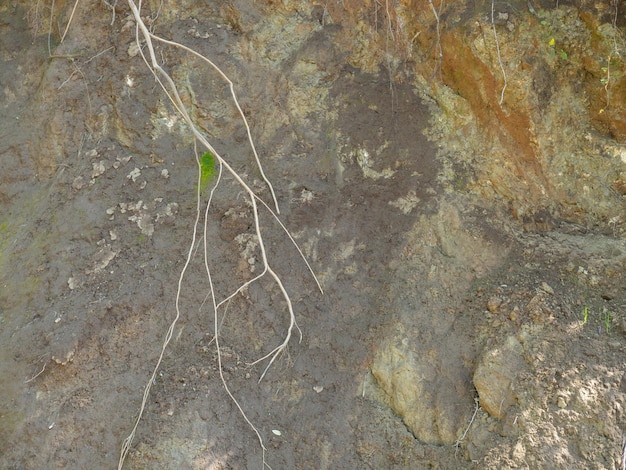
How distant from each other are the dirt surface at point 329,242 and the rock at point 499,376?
12mm

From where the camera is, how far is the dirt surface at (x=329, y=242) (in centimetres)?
346

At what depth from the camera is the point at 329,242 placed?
4.03 m

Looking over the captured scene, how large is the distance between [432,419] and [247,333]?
1.20m

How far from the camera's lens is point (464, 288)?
12.3ft

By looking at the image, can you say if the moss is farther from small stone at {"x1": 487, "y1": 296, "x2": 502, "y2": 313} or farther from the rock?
the rock

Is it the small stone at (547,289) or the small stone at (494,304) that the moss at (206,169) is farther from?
the small stone at (547,289)

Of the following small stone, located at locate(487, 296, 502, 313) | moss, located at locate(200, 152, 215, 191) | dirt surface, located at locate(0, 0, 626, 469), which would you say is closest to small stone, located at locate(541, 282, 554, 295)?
dirt surface, located at locate(0, 0, 626, 469)


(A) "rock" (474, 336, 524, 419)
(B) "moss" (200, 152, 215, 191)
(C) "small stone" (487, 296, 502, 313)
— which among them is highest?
A: (B) "moss" (200, 152, 215, 191)

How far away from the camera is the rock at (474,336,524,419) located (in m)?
3.27

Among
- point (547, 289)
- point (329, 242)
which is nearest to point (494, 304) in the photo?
point (547, 289)

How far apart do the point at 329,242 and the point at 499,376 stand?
1322 mm

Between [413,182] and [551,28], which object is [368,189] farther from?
[551,28]

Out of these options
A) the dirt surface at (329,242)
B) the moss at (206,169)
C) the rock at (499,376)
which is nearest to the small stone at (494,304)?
the dirt surface at (329,242)

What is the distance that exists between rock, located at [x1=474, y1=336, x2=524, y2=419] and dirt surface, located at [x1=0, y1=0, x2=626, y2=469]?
0.5 inches
